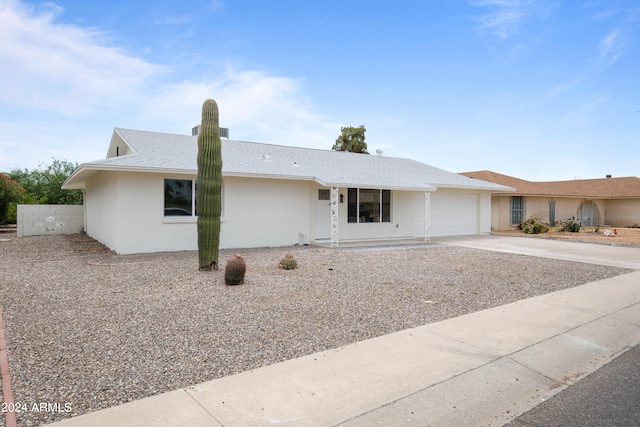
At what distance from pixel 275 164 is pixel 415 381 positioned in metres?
13.0

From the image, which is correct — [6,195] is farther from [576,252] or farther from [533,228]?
[533,228]

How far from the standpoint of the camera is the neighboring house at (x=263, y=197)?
503 inches

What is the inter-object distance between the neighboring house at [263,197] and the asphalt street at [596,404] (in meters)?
11.4

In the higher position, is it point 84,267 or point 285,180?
point 285,180

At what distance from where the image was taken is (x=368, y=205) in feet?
58.2

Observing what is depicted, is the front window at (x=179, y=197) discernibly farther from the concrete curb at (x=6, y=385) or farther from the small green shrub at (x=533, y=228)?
the small green shrub at (x=533, y=228)

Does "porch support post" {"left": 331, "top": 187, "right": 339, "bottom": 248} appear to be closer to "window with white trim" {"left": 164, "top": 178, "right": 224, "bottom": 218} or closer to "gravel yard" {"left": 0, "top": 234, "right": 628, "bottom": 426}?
"gravel yard" {"left": 0, "top": 234, "right": 628, "bottom": 426}

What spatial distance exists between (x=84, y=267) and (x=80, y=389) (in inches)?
302

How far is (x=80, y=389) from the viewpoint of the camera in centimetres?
364

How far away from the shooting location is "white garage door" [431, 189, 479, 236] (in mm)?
20625

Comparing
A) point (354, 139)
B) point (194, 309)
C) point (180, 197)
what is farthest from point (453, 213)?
point (354, 139)

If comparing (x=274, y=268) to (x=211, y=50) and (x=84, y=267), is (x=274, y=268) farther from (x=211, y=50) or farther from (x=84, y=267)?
(x=211, y=50)

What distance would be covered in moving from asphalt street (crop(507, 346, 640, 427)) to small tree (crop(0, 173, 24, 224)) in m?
Answer: 32.1

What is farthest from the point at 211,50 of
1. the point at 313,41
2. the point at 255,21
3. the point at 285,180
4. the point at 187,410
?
the point at 187,410
